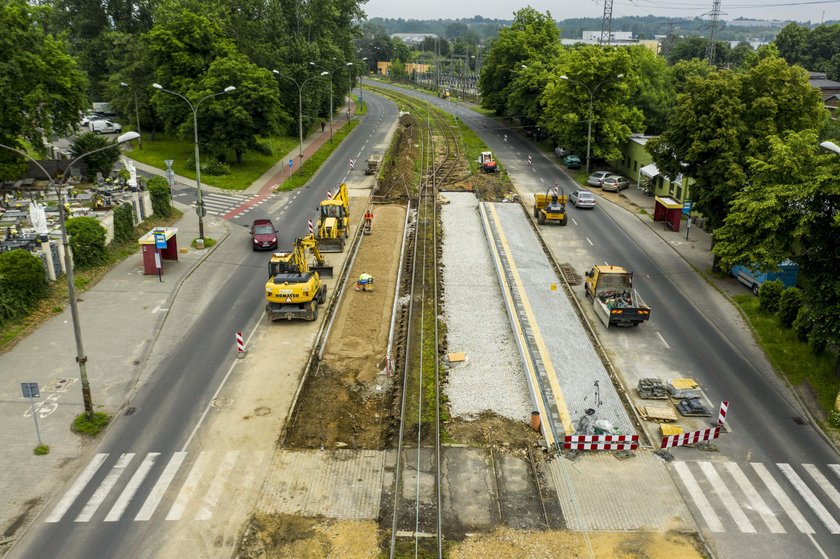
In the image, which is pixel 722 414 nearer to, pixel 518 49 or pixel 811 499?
pixel 811 499

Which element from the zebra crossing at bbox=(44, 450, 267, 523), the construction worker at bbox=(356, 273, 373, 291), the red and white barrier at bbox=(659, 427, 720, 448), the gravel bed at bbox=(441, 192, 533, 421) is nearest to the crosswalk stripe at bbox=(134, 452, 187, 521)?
the zebra crossing at bbox=(44, 450, 267, 523)

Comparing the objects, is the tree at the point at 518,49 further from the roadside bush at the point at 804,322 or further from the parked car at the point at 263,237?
the roadside bush at the point at 804,322

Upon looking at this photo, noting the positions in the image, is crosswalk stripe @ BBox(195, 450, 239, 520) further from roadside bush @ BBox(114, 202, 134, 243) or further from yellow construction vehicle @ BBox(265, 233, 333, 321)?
roadside bush @ BBox(114, 202, 134, 243)

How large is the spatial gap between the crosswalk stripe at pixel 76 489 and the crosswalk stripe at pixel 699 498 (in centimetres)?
1848

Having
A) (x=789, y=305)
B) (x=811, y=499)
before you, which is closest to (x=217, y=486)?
(x=811, y=499)

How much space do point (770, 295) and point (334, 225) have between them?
25445 mm

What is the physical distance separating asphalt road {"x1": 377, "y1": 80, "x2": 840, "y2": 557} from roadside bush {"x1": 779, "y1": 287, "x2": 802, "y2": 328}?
1.94m

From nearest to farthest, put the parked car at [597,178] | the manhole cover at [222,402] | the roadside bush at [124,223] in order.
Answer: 1. the manhole cover at [222,402]
2. the roadside bush at [124,223]
3. the parked car at [597,178]

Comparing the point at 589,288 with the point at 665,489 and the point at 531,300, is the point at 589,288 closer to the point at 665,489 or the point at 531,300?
the point at 531,300

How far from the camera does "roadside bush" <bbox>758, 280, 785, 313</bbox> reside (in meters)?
34.7

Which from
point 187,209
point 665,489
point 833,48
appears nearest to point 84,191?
point 187,209

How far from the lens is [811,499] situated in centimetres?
2119

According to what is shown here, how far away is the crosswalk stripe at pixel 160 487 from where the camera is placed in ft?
64.8

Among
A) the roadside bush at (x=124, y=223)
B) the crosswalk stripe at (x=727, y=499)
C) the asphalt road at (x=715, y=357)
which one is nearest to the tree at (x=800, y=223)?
the asphalt road at (x=715, y=357)
